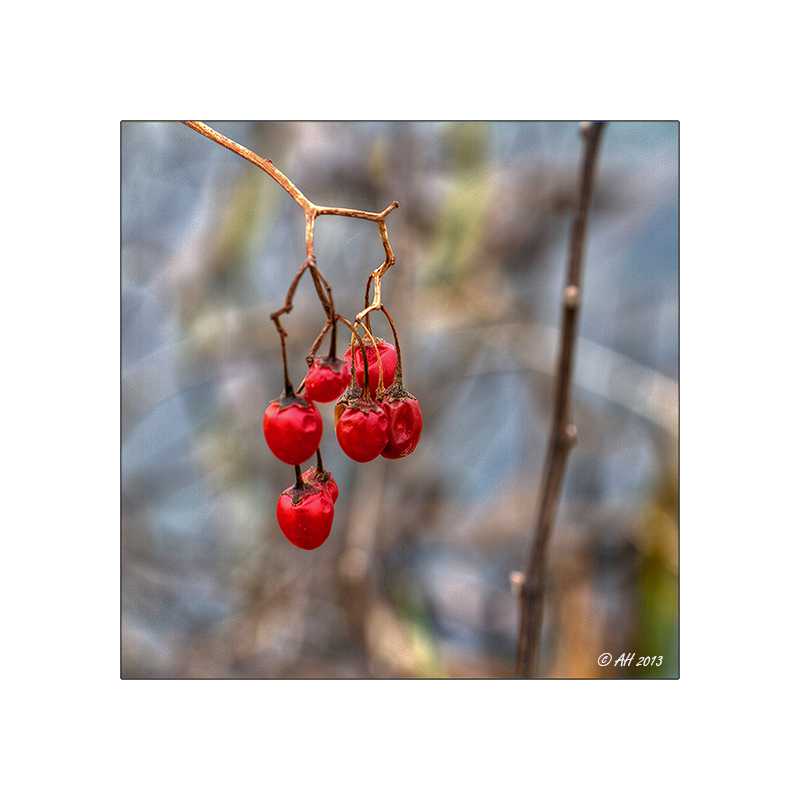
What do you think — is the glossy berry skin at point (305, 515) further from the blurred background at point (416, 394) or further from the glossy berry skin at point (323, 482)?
the blurred background at point (416, 394)

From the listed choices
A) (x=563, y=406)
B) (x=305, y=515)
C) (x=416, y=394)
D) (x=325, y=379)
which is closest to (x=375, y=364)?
(x=325, y=379)

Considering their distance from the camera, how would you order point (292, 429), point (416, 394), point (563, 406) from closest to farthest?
point (292, 429)
point (563, 406)
point (416, 394)

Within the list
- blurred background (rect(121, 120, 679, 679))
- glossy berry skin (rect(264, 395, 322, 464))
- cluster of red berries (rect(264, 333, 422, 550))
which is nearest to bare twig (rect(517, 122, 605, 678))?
cluster of red berries (rect(264, 333, 422, 550))

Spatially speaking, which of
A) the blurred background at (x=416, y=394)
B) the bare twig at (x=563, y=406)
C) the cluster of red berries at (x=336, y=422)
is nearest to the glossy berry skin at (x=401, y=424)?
the cluster of red berries at (x=336, y=422)

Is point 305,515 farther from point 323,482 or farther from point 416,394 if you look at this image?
point 416,394

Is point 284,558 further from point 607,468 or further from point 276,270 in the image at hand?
point 607,468

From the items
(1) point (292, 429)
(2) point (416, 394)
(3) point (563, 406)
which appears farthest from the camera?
(2) point (416, 394)

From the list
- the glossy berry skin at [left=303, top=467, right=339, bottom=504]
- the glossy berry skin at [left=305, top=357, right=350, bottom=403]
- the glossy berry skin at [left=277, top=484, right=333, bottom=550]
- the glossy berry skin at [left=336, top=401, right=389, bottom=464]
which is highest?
the glossy berry skin at [left=305, top=357, right=350, bottom=403]

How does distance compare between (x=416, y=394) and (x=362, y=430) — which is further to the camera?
(x=416, y=394)

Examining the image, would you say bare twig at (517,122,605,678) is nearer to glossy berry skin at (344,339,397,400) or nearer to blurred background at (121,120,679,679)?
glossy berry skin at (344,339,397,400)
